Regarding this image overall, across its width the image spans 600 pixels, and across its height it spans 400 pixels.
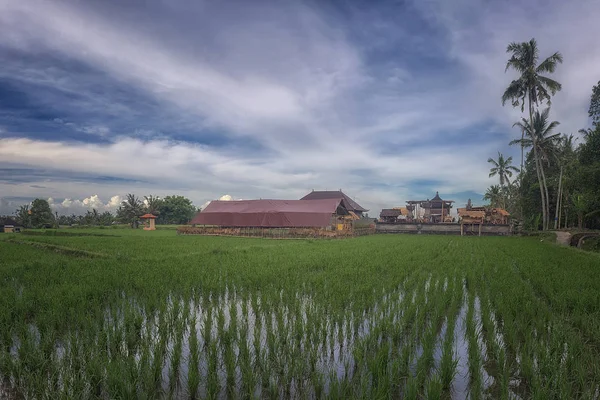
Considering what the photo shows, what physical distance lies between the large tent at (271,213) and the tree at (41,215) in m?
22.2

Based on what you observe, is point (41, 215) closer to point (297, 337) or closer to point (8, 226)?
point (8, 226)

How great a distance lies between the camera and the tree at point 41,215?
1622 inches

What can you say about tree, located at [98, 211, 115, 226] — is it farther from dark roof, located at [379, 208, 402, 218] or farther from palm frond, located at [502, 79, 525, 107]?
palm frond, located at [502, 79, 525, 107]

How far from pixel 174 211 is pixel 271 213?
27.3m

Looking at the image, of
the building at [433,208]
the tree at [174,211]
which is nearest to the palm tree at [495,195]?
the building at [433,208]

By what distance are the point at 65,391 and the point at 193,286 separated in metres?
4.30

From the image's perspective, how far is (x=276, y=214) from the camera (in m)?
30.3

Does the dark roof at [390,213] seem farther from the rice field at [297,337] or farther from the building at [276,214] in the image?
the rice field at [297,337]

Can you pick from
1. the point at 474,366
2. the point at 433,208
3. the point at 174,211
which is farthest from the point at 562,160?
the point at 174,211

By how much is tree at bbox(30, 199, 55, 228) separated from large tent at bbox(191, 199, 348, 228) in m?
22.2

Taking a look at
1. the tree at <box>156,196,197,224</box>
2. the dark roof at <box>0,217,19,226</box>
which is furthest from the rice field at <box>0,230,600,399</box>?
the tree at <box>156,196,197,224</box>

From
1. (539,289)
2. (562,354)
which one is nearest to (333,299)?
(562,354)

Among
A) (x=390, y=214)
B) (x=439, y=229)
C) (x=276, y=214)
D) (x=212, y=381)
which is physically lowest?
(x=212, y=381)

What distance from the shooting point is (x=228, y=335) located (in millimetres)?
4238
